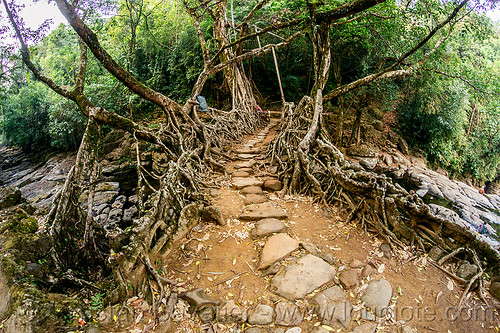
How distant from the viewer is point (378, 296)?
7.61 ft

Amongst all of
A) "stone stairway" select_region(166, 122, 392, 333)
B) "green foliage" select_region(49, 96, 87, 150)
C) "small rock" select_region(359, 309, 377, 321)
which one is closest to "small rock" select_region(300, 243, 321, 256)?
"stone stairway" select_region(166, 122, 392, 333)

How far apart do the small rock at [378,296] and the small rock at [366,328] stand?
0.15m

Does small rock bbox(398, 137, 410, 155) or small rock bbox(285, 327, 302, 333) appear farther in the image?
small rock bbox(398, 137, 410, 155)

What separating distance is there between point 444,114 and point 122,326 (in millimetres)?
13276

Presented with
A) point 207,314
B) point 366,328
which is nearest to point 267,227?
point 207,314

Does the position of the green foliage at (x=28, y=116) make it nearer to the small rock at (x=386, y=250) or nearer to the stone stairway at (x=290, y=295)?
the stone stairway at (x=290, y=295)

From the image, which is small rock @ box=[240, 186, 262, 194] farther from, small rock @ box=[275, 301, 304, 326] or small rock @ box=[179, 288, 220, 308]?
small rock @ box=[275, 301, 304, 326]

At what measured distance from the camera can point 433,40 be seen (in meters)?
9.02

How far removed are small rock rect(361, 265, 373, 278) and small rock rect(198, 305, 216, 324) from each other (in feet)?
5.17

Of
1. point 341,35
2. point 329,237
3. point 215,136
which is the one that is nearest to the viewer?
point 329,237

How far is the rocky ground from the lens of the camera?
2.12 m

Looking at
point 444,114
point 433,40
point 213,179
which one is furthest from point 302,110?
point 444,114

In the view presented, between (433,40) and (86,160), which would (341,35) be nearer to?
(433,40)

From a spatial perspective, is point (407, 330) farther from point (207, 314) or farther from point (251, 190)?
point (251, 190)
